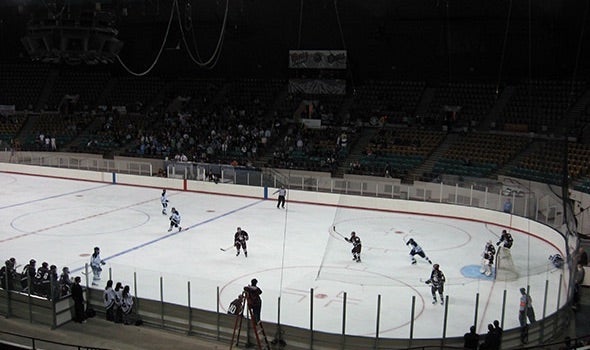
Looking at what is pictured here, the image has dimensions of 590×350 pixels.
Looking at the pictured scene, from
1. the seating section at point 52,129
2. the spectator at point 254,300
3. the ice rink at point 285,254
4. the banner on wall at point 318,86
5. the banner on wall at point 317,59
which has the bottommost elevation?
the ice rink at point 285,254

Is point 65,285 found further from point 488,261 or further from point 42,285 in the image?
point 488,261

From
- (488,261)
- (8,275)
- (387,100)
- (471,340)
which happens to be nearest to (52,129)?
(387,100)

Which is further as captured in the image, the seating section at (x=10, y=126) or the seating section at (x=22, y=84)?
the seating section at (x=22, y=84)

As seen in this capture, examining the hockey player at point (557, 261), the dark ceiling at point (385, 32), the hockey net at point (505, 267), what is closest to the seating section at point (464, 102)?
the dark ceiling at point (385, 32)

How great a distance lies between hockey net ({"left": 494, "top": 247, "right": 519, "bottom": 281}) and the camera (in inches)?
514

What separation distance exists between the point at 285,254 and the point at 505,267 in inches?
222

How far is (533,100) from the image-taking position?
2786 cm

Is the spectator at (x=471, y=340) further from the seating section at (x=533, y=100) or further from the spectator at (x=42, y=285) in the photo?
the seating section at (x=533, y=100)

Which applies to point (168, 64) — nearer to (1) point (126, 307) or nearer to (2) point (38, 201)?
(2) point (38, 201)

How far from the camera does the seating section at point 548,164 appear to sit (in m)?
17.8

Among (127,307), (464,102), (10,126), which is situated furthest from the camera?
(10,126)

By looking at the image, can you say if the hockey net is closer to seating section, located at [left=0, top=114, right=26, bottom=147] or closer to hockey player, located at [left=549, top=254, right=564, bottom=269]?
hockey player, located at [left=549, top=254, right=564, bottom=269]

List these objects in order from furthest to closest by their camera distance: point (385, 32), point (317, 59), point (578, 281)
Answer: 1. point (317, 59)
2. point (385, 32)
3. point (578, 281)

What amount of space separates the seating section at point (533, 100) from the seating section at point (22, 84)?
29885 millimetres
